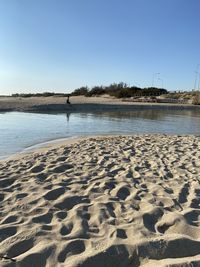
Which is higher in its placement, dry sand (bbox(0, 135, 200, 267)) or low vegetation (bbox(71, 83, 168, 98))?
dry sand (bbox(0, 135, 200, 267))

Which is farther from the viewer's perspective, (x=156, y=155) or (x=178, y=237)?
(x=156, y=155)

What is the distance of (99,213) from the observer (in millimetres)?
5117

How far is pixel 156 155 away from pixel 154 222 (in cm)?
515

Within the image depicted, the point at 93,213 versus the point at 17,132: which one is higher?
the point at 93,213

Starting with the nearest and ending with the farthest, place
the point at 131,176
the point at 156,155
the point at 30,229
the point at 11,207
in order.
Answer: the point at 30,229 → the point at 11,207 → the point at 131,176 → the point at 156,155

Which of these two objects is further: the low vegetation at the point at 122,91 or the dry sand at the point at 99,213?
the low vegetation at the point at 122,91

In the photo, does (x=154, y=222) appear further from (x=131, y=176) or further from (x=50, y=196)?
(x=131, y=176)

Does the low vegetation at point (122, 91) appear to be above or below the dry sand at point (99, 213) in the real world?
below

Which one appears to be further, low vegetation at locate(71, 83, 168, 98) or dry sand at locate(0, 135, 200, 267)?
low vegetation at locate(71, 83, 168, 98)

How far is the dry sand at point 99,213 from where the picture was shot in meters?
3.93

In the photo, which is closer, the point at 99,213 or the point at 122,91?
the point at 99,213

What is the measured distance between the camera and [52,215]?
503 cm

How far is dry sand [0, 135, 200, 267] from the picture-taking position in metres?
3.93

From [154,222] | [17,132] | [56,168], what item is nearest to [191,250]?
[154,222]
